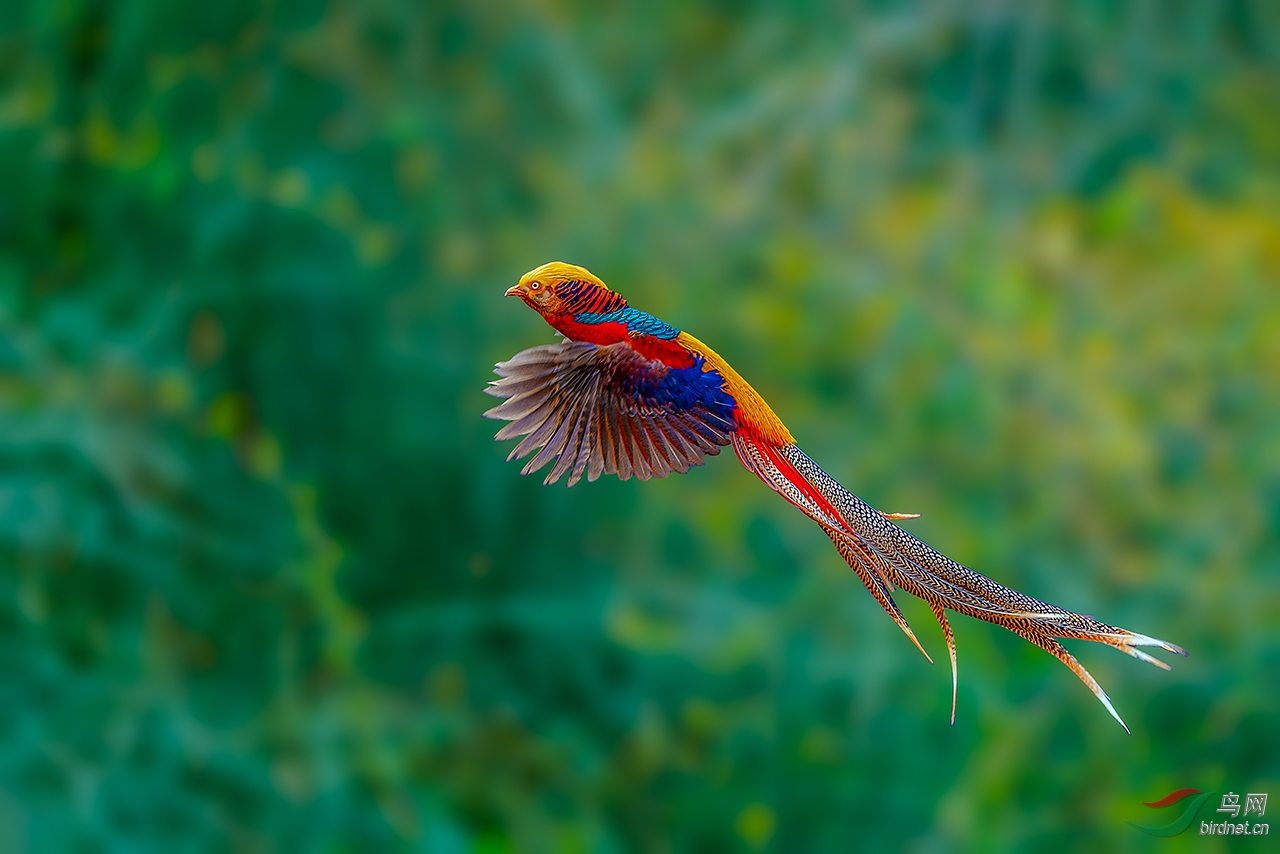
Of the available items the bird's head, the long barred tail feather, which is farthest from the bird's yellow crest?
the long barred tail feather

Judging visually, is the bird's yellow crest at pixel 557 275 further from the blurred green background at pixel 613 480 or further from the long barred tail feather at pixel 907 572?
the blurred green background at pixel 613 480

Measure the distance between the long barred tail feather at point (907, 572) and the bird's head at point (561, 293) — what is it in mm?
106

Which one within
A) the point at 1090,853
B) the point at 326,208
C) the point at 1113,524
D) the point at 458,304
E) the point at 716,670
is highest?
the point at 326,208

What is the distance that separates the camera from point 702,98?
2.09 meters

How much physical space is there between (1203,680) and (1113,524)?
1.18ft

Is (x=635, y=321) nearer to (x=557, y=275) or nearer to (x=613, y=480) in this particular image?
(x=557, y=275)

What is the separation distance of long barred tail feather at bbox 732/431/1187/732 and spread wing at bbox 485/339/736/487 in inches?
1.0

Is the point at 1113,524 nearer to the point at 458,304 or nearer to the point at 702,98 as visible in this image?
the point at 702,98

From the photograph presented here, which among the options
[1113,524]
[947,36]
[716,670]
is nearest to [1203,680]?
[1113,524]

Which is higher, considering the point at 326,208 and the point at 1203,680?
the point at 326,208

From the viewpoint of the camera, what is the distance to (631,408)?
59cm

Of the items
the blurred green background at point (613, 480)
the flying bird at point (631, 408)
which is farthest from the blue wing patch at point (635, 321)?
the blurred green background at point (613, 480)

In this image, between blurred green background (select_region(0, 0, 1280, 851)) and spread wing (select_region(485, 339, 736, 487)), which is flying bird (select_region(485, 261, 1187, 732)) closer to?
spread wing (select_region(485, 339, 736, 487))

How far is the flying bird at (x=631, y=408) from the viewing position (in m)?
0.56
